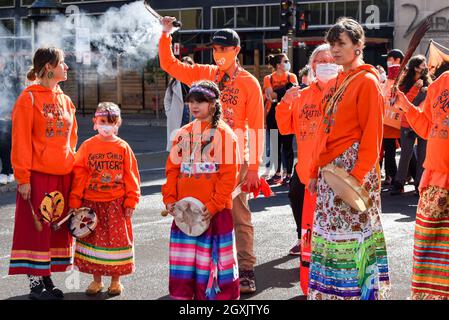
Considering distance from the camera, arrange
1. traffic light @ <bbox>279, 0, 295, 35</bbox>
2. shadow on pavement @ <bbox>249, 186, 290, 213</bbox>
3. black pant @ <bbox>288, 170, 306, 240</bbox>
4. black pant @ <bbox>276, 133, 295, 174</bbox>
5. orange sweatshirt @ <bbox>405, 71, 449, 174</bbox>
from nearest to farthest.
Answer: orange sweatshirt @ <bbox>405, 71, 449, 174</bbox>
black pant @ <bbox>288, 170, 306, 240</bbox>
shadow on pavement @ <bbox>249, 186, 290, 213</bbox>
black pant @ <bbox>276, 133, 295, 174</bbox>
traffic light @ <bbox>279, 0, 295, 35</bbox>

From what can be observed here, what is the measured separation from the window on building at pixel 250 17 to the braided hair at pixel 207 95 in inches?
1054

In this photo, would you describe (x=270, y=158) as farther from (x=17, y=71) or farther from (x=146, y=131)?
(x=146, y=131)

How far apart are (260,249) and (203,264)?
2.83 m

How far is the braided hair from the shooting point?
210 inches

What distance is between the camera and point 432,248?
5.29 m

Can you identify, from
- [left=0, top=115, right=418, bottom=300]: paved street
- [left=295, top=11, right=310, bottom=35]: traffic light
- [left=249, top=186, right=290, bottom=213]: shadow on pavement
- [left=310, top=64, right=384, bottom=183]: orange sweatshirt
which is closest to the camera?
[left=310, top=64, right=384, bottom=183]: orange sweatshirt

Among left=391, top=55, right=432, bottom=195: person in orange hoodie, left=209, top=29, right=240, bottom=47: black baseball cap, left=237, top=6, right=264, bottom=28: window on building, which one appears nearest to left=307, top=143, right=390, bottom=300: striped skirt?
left=209, top=29, right=240, bottom=47: black baseball cap

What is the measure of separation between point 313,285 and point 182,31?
29.4m

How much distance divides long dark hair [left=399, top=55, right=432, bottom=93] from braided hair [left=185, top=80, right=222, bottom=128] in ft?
17.5

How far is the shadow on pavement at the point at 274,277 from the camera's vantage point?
21.6 ft

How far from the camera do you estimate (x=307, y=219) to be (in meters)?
6.13

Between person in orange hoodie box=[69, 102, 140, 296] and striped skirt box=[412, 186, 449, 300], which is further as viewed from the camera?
person in orange hoodie box=[69, 102, 140, 296]

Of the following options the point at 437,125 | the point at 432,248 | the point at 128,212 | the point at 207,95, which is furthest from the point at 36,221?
the point at 437,125

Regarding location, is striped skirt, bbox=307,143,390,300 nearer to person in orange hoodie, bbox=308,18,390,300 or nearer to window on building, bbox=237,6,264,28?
person in orange hoodie, bbox=308,18,390,300
